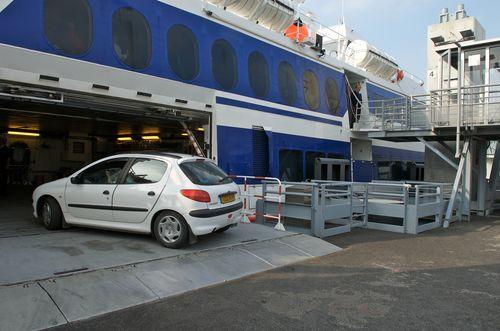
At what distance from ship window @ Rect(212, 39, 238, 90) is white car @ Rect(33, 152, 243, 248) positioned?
133 inches

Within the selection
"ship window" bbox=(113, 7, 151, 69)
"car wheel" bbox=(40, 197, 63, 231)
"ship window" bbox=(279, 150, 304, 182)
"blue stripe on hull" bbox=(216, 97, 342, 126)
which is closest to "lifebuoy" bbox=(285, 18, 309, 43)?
A: "blue stripe on hull" bbox=(216, 97, 342, 126)

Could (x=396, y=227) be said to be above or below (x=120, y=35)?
below

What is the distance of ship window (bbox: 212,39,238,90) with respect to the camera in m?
9.95

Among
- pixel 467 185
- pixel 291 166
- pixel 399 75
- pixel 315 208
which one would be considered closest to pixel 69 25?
pixel 315 208

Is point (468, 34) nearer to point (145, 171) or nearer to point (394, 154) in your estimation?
point (394, 154)

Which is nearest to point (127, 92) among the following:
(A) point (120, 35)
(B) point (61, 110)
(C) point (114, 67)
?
(C) point (114, 67)

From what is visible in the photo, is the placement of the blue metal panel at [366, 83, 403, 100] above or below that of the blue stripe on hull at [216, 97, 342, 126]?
above

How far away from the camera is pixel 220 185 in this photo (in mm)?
6824

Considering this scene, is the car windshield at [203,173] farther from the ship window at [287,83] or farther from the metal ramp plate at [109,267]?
the ship window at [287,83]

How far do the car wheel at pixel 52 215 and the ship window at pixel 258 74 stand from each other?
5.65 m

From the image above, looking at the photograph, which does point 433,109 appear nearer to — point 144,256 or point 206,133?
point 206,133

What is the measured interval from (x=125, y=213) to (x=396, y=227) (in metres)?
6.36

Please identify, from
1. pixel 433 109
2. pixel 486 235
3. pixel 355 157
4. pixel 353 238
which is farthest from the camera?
pixel 355 157

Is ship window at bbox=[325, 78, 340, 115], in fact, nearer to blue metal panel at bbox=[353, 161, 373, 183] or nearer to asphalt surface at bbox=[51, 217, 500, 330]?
blue metal panel at bbox=[353, 161, 373, 183]
